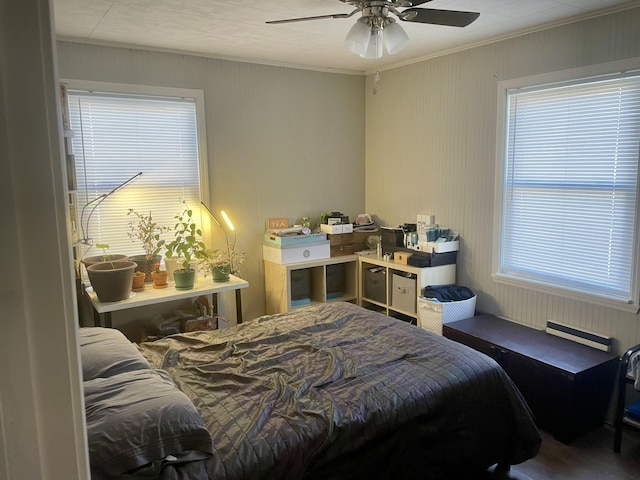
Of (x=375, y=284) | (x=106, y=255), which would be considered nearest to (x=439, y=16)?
(x=375, y=284)

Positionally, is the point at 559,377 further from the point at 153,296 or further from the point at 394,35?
the point at 153,296

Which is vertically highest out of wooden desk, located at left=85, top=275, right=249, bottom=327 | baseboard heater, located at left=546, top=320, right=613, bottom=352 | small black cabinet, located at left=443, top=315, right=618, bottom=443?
wooden desk, located at left=85, top=275, right=249, bottom=327

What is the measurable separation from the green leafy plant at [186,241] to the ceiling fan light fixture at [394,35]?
2000mm

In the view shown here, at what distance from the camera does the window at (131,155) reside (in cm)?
334

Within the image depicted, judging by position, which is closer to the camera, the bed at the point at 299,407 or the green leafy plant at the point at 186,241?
the bed at the point at 299,407

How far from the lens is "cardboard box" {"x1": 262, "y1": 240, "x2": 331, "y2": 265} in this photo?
3928 mm

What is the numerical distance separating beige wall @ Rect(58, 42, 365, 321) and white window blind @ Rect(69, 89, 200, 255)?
0.50 ft

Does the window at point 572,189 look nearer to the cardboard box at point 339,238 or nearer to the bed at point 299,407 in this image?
the bed at point 299,407

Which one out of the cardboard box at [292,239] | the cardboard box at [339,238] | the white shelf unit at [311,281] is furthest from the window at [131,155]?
the cardboard box at [339,238]

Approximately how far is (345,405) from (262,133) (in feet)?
8.91

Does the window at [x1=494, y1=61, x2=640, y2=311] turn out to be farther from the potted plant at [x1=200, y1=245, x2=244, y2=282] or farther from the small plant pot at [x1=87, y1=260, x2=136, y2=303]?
the small plant pot at [x1=87, y1=260, x2=136, y2=303]

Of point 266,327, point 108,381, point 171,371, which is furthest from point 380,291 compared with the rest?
point 108,381

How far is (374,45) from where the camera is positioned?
242 cm

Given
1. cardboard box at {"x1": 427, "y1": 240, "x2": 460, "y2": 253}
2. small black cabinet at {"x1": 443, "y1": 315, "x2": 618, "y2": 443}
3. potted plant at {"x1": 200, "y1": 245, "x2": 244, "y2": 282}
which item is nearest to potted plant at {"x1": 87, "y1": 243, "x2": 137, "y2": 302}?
potted plant at {"x1": 200, "y1": 245, "x2": 244, "y2": 282}
